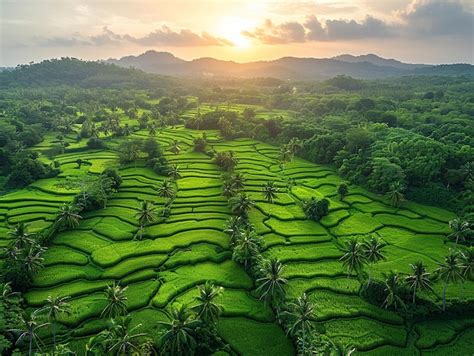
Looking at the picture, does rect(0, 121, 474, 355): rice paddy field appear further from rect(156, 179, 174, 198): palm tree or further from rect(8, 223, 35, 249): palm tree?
rect(8, 223, 35, 249): palm tree

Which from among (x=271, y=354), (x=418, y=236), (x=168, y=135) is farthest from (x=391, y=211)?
(x=168, y=135)

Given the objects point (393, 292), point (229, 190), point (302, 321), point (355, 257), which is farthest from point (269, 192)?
point (302, 321)

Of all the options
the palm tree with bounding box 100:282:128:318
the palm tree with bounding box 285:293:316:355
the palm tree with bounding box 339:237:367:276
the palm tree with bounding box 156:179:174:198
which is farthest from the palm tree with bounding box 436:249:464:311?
the palm tree with bounding box 156:179:174:198

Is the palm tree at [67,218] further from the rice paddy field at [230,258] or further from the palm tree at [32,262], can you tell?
the palm tree at [32,262]

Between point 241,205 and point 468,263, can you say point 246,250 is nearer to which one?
point 241,205

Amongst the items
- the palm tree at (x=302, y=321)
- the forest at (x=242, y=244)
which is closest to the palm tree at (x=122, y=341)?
the forest at (x=242, y=244)
